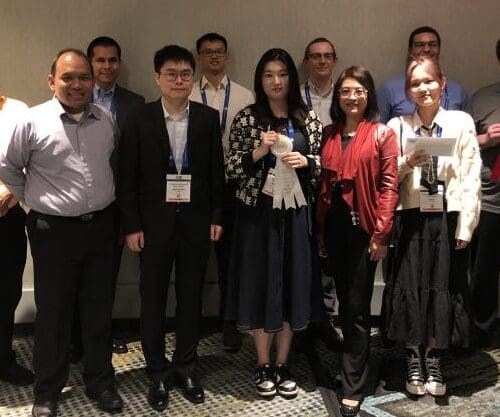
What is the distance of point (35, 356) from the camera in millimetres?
2631

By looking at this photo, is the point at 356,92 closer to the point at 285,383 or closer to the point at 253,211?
the point at 253,211

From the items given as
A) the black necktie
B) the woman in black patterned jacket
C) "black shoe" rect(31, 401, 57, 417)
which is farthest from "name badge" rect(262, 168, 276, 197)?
"black shoe" rect(31, 401, 57, 417)

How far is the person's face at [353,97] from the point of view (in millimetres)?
2537

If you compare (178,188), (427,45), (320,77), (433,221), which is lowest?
(433,221)

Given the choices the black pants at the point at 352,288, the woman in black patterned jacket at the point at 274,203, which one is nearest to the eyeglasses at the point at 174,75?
the woman in black patterned jacket at the point at 274,203

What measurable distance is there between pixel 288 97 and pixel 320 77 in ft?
2.74

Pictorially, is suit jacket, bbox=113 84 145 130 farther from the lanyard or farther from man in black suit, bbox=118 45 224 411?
the lanyard

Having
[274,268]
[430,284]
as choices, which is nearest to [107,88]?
[274,268]

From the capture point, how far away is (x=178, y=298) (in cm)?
281

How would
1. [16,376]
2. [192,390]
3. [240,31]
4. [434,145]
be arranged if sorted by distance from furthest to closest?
[240,31]
[16,376]
[192,390]
[434,145]

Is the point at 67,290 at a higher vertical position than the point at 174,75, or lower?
lower

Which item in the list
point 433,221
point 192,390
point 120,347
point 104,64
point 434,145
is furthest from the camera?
point 120,347

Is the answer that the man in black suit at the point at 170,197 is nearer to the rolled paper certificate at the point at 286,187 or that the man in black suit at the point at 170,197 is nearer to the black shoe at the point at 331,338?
the rolled paper certificate at the point at 286,187

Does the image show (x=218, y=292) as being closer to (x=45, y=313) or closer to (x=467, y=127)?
(x=45, y=313)
